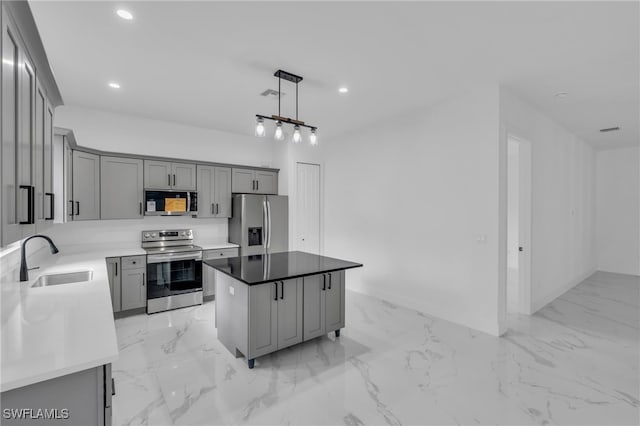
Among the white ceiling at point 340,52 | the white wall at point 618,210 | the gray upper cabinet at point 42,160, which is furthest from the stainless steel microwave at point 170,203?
the white wall at point 618,210

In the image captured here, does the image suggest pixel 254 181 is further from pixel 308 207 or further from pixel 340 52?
pixel 340 52

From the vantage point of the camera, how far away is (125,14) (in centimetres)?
225

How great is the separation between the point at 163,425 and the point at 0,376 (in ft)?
4.29

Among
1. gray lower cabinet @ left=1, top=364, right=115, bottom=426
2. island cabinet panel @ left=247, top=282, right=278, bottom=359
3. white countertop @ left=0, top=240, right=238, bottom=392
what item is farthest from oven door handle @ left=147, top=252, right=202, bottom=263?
gray lower cabinet @ left=1, top=364, right=115, bottom=426

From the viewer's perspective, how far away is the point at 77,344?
1340mm

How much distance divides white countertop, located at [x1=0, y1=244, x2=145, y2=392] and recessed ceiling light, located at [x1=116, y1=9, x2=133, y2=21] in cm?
199

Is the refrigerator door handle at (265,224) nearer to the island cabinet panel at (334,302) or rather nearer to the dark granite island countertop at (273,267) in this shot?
the dark granite island countertop at (273,267)

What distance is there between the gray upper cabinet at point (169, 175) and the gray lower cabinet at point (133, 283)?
42.8 inches

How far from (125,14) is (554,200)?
5788 millimetres

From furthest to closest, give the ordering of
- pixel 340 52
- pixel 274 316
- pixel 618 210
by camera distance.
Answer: pixel 618 210, pixel 274 316, pixel 340 52

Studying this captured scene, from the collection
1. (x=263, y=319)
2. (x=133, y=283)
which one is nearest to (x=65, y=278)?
(x=133, y=283)

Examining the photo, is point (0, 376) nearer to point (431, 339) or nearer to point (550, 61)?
point (431, 339)

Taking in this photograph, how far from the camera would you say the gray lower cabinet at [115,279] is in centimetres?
390

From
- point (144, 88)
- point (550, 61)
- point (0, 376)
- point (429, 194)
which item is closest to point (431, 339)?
point (429, 194)
